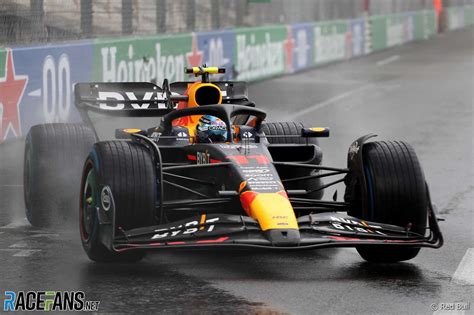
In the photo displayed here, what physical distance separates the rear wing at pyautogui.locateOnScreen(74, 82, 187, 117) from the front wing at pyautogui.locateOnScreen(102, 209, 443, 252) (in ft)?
10.2

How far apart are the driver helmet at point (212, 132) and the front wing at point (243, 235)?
1382mm

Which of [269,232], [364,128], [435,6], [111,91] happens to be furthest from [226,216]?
[435,6]

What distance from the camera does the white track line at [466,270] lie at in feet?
26.7

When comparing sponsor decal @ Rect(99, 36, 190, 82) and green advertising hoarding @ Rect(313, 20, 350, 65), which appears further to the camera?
green advertising hoarding @ Rect(313, 20, 350, 65)

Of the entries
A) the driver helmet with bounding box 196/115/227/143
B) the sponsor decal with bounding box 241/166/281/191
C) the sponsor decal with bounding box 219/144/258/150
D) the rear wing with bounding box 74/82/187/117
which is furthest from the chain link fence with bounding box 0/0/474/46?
the sponsor decal with bounding box 241/166/281/191

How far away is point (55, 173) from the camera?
384 inches

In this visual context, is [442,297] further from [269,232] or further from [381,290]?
[269,232]

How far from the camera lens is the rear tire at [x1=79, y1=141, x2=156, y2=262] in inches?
317

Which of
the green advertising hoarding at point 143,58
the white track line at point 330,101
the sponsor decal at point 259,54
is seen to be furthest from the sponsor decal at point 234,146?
the sponsor decal at point 259,54

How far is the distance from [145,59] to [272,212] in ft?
42.6

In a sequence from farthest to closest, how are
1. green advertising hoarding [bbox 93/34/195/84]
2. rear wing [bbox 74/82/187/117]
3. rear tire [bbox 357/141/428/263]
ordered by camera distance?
1. green advertising hoarding [bbox 93/34/195/84]
2. rear wing [bbox 74/82/187/117]
3. rear tire [bbox 357/141/428/263]

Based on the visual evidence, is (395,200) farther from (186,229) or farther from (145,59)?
(145,59)

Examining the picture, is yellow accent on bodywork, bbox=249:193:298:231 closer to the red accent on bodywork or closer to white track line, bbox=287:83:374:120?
the red accent on bodywork

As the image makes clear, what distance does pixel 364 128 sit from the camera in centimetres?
1894
